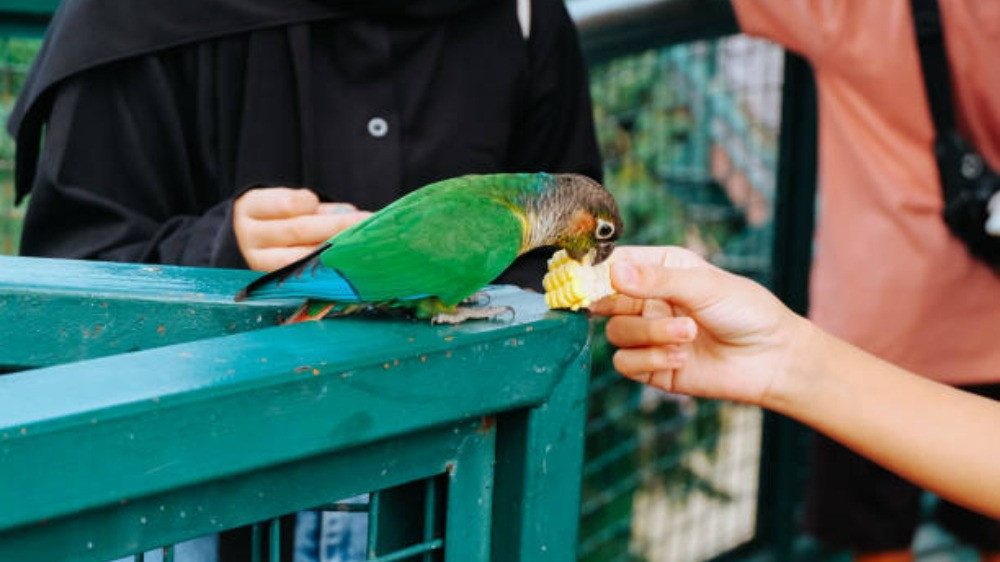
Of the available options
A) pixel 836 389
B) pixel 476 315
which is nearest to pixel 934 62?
pixel 836 389

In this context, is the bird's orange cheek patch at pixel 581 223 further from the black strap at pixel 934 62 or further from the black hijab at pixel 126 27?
the black strap at pixel 934 62

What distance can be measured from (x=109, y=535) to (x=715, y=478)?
6.67ft

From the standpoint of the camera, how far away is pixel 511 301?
3.05 feet

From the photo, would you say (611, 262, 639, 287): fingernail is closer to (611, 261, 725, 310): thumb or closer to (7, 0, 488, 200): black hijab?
(611, 261, 725, 310): thumb

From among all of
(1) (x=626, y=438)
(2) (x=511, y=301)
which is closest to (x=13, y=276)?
(2) (x=511, y=301)

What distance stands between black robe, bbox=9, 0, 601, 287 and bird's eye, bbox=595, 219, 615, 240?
0.31 meters

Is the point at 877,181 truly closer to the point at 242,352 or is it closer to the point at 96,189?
the point at 96,189

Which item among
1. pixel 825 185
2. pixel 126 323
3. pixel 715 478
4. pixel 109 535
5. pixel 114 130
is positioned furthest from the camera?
pixel 715 478

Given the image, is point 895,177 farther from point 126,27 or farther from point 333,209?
point 126,27

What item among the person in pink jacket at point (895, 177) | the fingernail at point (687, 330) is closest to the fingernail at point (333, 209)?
the fingernail at point (687, 330)

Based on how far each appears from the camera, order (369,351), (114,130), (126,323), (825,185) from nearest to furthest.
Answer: (369,351), (126,323), (114,130), (825,185)

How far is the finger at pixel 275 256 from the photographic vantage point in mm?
1215

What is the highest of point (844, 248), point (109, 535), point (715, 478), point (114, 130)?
point (114, 130)

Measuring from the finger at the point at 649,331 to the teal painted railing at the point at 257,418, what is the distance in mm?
198
